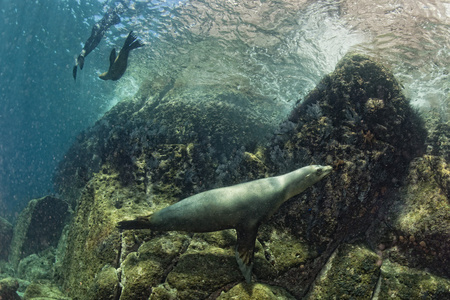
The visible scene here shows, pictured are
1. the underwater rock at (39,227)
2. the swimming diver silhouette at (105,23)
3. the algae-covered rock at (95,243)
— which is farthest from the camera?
the swimming diver silhouette at (105,23)

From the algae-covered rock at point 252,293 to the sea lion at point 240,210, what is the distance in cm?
17

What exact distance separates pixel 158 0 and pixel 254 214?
38.7 feet

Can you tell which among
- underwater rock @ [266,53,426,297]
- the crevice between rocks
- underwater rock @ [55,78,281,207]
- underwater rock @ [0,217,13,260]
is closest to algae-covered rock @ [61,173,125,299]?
the crevice between rocks

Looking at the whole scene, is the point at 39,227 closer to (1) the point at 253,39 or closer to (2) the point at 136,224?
(2) the point at 136,224

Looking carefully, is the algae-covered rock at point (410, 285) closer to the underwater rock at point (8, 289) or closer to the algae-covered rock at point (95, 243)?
the algae-covered rock at point (95, 243)

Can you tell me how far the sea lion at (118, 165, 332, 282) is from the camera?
11.4 feet

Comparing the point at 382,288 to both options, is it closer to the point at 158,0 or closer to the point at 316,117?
the point at 316,117

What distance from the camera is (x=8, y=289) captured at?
5.75 metres

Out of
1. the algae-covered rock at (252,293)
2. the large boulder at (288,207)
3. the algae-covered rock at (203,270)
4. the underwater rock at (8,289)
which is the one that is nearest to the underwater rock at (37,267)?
the underwater rock at (8,289)

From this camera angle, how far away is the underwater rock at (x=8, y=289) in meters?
5.64

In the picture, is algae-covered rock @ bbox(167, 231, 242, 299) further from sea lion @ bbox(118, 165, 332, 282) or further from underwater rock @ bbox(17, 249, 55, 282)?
underwater rock @ bbox(17, 249, 55, 282)

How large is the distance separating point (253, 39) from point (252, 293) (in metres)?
12.2

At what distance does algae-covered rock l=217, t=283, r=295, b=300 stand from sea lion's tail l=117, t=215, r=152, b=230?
67.0 inches

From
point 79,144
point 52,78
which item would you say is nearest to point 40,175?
point 52,78
